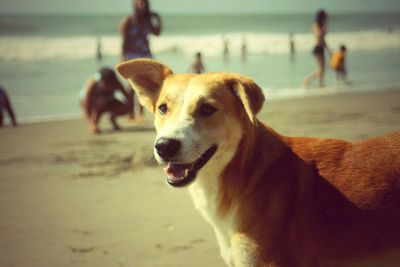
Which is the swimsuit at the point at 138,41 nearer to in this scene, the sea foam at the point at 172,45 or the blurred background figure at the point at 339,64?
the blurred background figure at the point at 339,64

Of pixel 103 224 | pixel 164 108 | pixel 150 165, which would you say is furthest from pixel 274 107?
pixel 164 108

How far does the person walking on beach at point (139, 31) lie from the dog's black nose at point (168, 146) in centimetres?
579

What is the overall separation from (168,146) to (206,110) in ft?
1.17

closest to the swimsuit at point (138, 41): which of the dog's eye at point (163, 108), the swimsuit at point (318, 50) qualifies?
the dog's eye at point (163, 108)

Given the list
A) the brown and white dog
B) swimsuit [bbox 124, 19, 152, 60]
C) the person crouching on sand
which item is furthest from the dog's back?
the person crouching on sand

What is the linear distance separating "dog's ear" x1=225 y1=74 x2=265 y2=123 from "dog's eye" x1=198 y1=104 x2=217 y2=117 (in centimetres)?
19

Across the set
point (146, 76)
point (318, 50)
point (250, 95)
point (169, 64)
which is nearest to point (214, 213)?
point (250, 95)

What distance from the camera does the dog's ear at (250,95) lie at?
2695 mm

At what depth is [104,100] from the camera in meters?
8.51

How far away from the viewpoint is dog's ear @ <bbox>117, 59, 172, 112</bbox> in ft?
10.6

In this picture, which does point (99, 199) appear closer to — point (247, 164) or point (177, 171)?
point (177, 171)

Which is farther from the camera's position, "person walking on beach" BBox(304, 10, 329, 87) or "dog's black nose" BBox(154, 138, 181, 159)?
"person walking on beach" BBox(304, 10, 329, 87)

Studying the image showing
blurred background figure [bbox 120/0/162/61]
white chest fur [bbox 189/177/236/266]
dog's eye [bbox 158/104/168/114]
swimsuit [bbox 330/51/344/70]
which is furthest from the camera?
swimsuit [bbox 330/51/344/70]

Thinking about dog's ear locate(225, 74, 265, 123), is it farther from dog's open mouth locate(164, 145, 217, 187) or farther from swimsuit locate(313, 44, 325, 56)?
swimsuit locate(313, 44, 325, 56)
